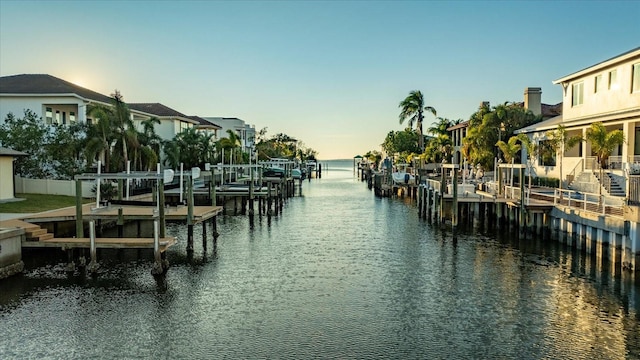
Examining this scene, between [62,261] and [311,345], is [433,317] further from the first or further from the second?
[62,261]

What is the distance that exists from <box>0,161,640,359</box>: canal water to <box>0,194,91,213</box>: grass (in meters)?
6.24

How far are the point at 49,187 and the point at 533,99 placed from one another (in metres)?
44.8

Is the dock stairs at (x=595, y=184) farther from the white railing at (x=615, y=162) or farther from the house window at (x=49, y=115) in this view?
the house window at (x=49, y=115)

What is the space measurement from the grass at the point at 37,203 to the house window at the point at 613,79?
34.7 meters

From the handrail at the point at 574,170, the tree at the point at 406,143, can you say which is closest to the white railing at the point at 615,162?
the handrail at the point at 574,170

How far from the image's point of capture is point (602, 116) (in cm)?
3291

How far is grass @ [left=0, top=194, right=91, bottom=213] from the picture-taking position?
28.4 m

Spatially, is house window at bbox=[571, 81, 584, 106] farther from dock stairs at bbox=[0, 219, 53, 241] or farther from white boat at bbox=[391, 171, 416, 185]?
dock stairs at bbox=[0, 219, 53, 241]

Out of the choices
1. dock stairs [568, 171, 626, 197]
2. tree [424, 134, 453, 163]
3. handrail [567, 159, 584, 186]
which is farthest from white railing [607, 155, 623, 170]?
tree [424, 134, 453, 163]

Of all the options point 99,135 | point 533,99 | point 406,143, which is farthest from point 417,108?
point 99,135

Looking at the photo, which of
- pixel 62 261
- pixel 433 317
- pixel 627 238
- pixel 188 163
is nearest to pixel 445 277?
pixel 433 317

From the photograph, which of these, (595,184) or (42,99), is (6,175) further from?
(595,184)

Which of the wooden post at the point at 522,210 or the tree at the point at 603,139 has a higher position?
the tree at the point at 603,139

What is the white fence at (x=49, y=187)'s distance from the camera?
36.4 metres
